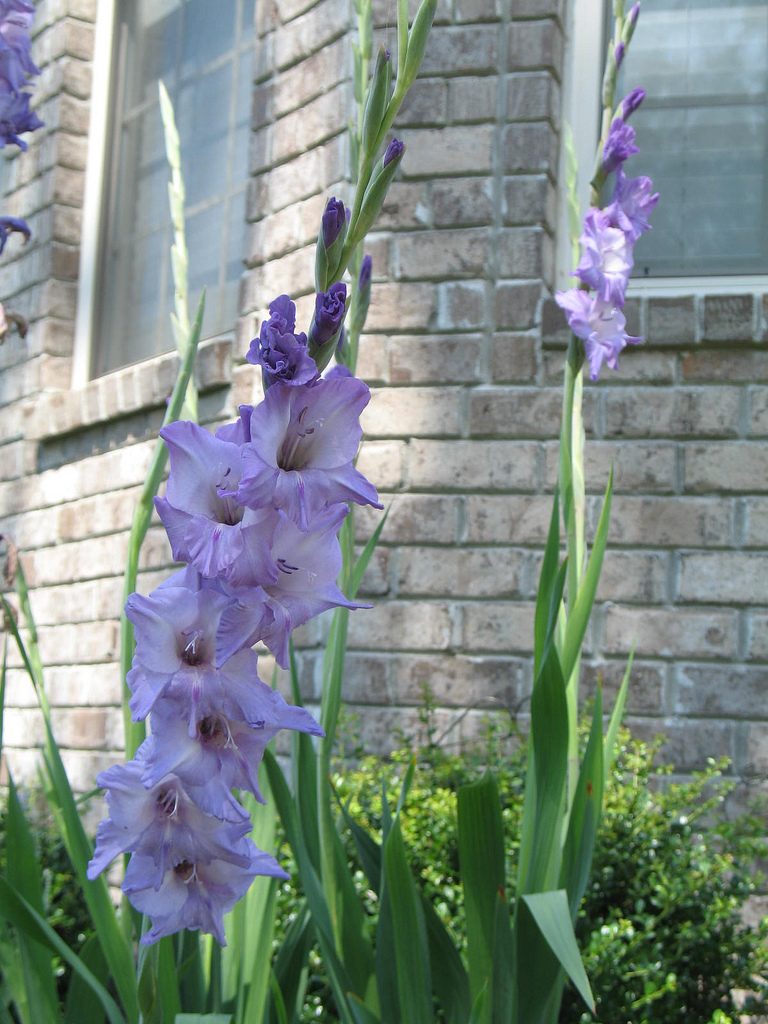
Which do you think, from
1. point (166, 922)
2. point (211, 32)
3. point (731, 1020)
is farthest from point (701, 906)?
point (211, 32)

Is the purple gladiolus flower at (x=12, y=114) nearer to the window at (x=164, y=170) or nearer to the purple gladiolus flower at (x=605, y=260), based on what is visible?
the purple gladiolus flower at (x=605, y=260)

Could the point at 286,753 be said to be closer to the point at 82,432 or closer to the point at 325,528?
the point at 82,432

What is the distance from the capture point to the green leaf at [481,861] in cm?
109

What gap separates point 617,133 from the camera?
133 cm

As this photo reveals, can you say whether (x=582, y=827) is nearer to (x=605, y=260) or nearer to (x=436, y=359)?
(x=605, y=260)

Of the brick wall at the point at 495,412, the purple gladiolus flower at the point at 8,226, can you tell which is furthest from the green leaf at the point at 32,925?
the brick wall at the point at 495,412

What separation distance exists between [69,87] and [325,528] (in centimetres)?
341

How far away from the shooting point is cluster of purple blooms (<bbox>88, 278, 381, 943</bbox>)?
566 mm

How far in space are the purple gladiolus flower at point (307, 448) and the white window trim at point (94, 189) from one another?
3096mm

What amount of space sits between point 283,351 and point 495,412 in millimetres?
1991

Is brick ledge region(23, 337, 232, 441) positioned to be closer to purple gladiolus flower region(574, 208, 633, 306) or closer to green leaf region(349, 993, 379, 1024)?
purple gladiolus flower region(574, 208, 633, 306)

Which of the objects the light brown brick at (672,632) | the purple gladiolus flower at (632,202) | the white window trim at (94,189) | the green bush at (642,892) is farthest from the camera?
the white window trim at (94,189)

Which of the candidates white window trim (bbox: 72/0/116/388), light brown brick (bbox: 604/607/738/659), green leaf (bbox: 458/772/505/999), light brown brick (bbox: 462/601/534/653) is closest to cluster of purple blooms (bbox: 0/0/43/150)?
green leaf (bbox: 458/772/505/999)

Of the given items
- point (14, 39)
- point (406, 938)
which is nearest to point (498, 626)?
point (406, 938)
